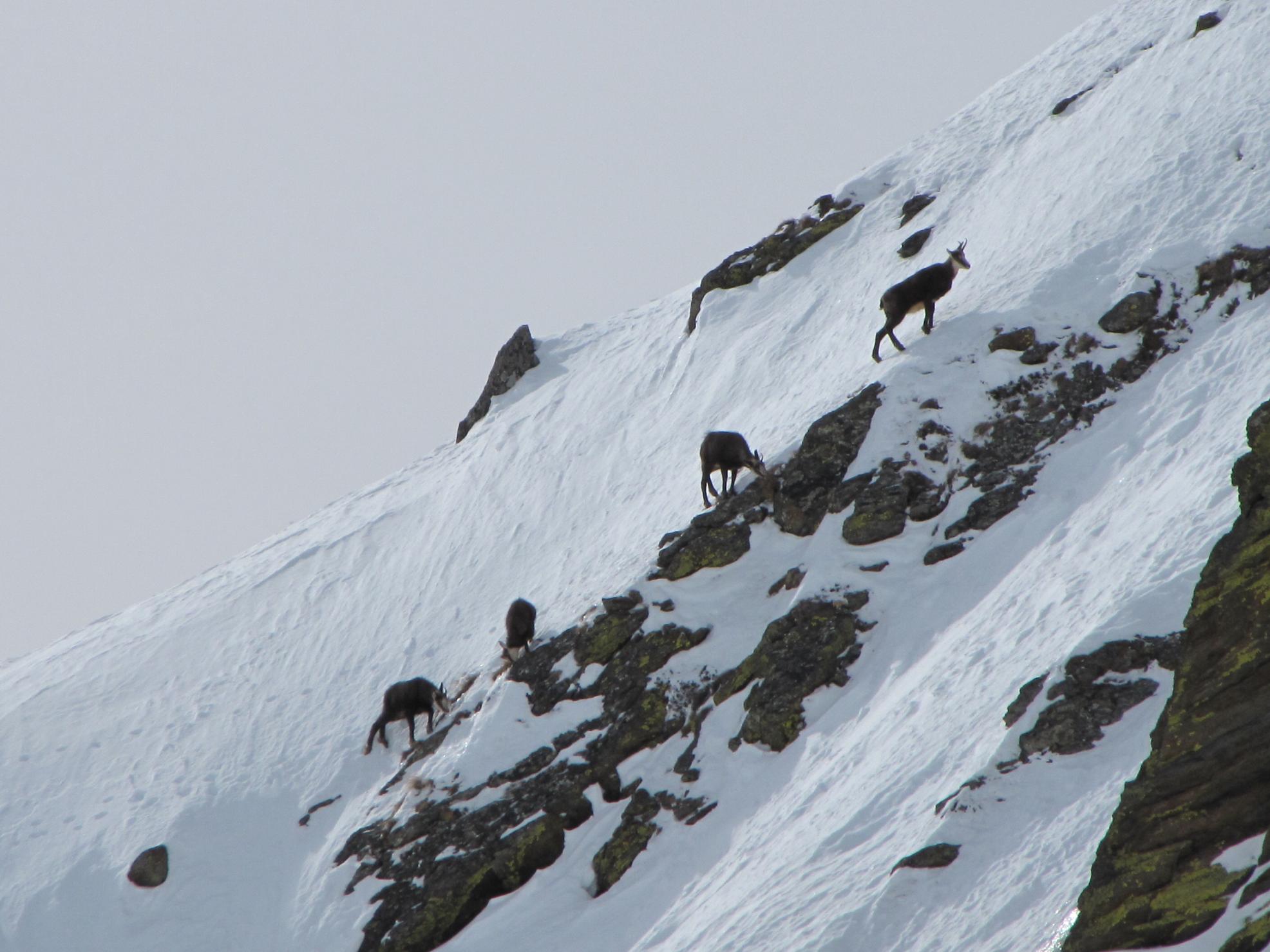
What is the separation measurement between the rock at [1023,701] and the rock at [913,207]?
1762cm

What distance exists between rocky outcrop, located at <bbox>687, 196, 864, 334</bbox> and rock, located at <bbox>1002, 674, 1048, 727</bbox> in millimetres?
18198

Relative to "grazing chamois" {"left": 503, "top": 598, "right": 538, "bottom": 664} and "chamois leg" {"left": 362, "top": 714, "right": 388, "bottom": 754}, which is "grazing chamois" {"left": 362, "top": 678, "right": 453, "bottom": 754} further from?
"grazing chamois" {"left": 503, "top": 598, "right": 538, "bottom": 664}

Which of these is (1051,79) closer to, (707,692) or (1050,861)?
(707,692)

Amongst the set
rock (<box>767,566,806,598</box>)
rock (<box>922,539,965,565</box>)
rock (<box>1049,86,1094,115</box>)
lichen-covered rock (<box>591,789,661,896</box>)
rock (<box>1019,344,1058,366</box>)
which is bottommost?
lichen-covered rock (<box>591,789,661,896</box>)

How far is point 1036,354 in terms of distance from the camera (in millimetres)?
19016

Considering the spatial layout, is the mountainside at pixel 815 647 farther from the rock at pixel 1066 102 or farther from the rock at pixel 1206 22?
the rock at pixel 1206 22

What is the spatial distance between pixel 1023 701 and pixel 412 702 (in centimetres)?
1052

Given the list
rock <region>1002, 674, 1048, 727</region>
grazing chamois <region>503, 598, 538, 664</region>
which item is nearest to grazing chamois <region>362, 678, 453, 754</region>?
grazing chamois <region>503, 598, 538, 664</region>

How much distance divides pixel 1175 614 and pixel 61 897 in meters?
16.5

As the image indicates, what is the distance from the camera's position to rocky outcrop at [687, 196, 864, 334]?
30125mm

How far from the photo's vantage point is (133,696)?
23.2 metres

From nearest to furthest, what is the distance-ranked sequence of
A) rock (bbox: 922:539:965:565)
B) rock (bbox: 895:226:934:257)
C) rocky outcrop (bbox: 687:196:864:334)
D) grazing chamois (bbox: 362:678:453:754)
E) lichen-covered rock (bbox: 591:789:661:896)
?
1. lichen-covered rock (bbox: 591:789:661:896)
2. rock (bbox: 922:539:965:565)
3. grazing chamois (bbox: 362:678:453:754)
4. rock (bbox: 895:226:934:257)
5. rocky outcrop (bbox: 687:196:864:334)

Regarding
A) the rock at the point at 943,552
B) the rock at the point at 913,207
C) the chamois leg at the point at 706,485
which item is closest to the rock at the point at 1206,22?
the rock at the point at 913,207

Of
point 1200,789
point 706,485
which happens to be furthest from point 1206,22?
point 1200,789
